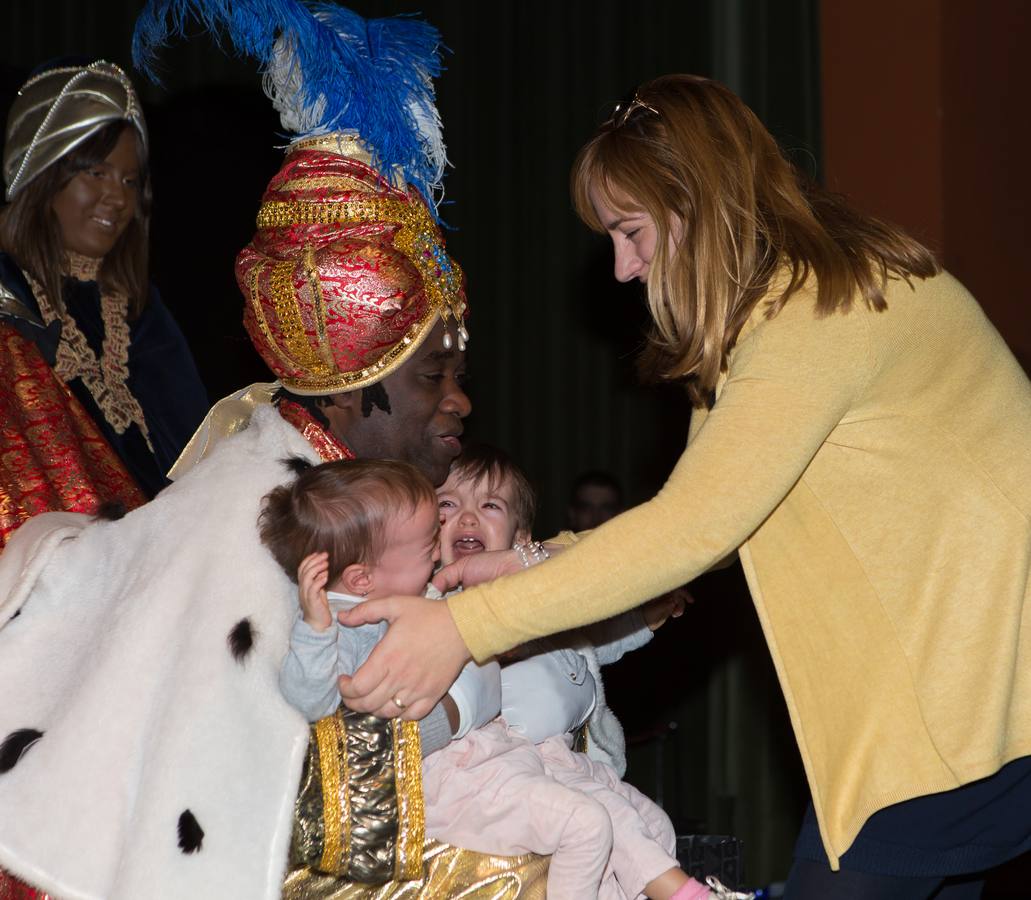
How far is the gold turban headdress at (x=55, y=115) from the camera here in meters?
3.63

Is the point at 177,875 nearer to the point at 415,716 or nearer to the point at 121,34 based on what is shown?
the point at 415,716

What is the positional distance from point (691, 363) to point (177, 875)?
1.11 meters

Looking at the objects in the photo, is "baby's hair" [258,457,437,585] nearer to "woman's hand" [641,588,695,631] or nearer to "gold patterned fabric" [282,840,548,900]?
"gold patterned fabric" [282,840,548,900]

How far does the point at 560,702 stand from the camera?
2.61 m

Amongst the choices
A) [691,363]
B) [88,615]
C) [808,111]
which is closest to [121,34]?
[808,111]

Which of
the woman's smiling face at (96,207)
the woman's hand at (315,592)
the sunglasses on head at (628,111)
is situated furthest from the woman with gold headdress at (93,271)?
the sunglasses on head at (628,111)

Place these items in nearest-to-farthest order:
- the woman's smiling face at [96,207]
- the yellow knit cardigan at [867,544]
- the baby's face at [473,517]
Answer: the yellow knit cardigan at [867,544], the baby's face at [473,517], the woman's smiling face at [96,207]

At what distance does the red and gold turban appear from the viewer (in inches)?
99.8

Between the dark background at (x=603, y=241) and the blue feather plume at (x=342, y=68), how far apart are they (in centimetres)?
245

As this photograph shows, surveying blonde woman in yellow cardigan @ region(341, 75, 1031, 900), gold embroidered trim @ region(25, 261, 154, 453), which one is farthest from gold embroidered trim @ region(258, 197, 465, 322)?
gold embroidered trim @ region(25, 261, 154, 453)

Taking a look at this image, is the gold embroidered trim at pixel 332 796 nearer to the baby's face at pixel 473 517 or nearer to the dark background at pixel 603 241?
the baby's face at pixel 473 517

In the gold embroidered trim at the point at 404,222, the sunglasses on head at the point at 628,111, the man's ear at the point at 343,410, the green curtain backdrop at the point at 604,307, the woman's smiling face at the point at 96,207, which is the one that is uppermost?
the sunglasses on head at the point at 628,111

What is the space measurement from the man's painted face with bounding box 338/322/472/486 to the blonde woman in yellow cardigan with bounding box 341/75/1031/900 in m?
0.56

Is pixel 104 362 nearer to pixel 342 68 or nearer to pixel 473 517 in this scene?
pixel 473 517
